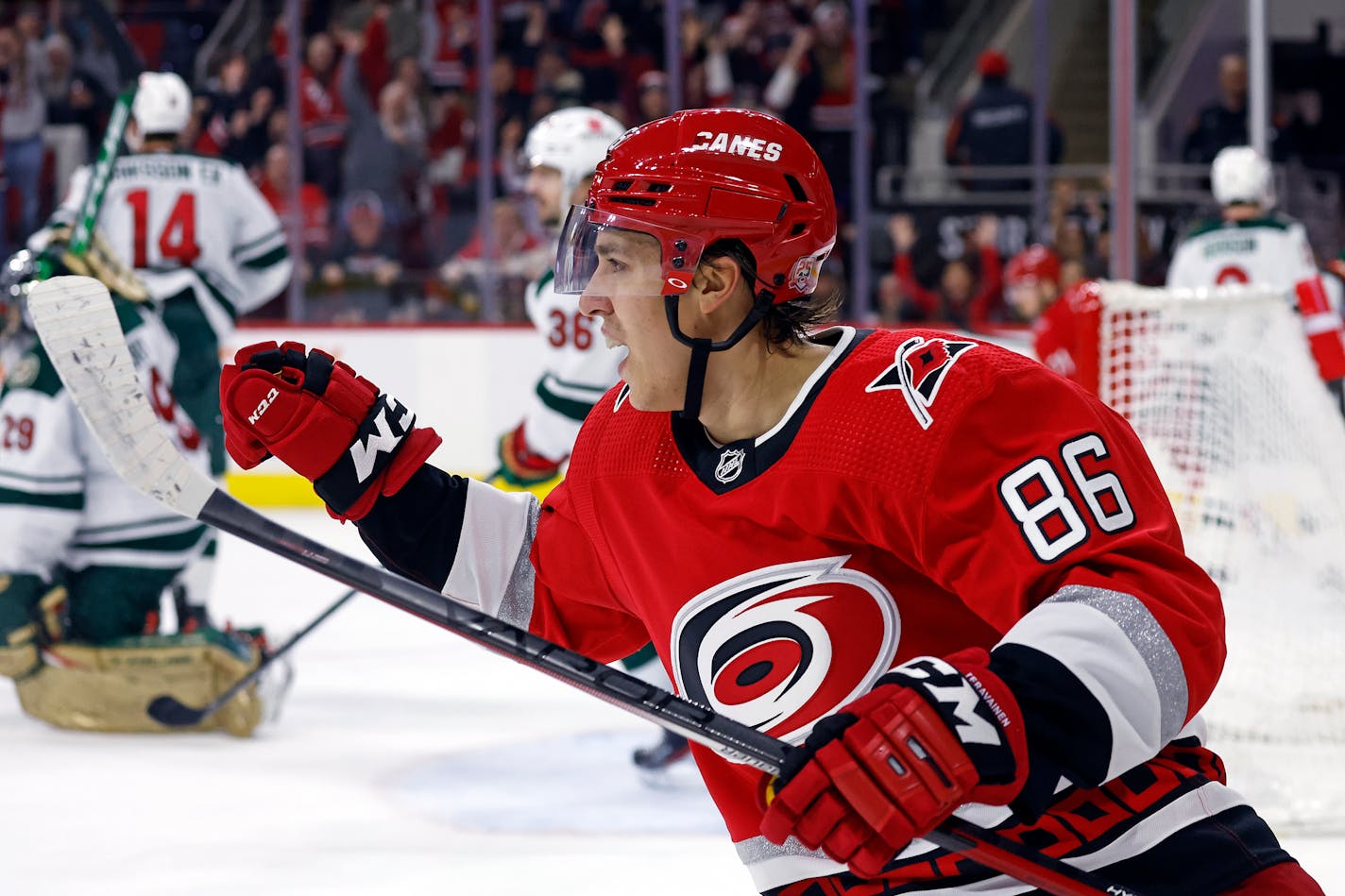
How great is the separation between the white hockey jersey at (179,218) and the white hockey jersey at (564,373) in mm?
1092

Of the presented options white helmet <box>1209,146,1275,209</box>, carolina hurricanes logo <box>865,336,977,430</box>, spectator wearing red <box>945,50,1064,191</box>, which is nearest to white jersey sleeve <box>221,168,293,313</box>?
white helmet <box>1209,146,1275,209</box>

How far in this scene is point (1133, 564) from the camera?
1261 millimetres

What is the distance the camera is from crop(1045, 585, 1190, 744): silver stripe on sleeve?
4.03ft

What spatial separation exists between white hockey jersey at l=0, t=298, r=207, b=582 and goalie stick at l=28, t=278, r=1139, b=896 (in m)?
2.15

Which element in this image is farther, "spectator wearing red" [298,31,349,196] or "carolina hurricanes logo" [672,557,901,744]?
"spectator wearing red" [298,31,349,196]

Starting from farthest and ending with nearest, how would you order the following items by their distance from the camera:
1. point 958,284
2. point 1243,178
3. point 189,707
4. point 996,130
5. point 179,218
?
point 996,130, point 958,284, point 1243,178, point 179,218, point 189,707

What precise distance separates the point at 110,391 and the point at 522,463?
2076 millimetres

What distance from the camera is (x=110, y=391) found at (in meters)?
1.63

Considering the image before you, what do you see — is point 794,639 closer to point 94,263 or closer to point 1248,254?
point 94,263

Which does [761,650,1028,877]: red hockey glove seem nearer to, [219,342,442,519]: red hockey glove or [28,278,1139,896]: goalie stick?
[28,278,1139,896]: goalie stick

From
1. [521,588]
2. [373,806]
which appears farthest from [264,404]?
[373,806]

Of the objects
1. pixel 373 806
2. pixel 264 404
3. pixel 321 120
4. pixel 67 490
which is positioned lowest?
pixel 373 806

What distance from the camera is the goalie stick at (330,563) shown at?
4.33 feet

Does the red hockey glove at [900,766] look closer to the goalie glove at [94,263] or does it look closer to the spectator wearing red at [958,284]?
the goalie glove at [94,263]
